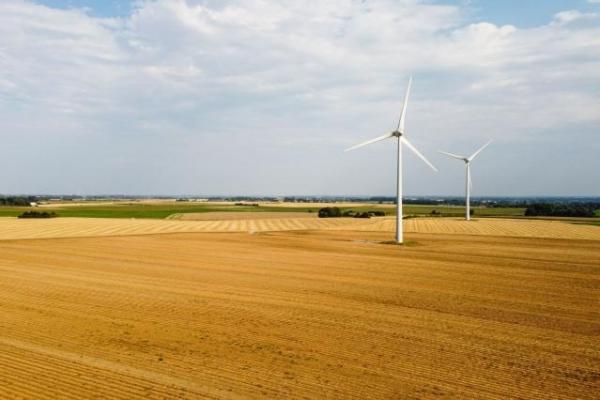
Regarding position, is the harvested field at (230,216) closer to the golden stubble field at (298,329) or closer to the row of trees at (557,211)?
the row of trees at (557,211)

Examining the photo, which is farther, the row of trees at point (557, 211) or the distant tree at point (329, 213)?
the distant tree at point (329, 213)

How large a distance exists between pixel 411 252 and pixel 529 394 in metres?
32.6

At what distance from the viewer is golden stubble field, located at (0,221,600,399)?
40.4 ft

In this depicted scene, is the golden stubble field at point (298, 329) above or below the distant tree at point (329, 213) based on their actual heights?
below

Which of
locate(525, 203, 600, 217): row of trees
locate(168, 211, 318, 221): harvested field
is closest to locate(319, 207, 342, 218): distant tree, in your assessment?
locate(168, 211, 318, 221): harvested field

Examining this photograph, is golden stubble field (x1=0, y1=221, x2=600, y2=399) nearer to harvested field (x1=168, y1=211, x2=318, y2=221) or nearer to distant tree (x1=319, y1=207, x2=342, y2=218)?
harvested field (x1=168, y1=211, x2=318, y2=221)

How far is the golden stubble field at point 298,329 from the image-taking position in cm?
1230

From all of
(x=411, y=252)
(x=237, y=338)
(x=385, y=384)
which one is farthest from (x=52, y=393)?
(x=411, y=252)

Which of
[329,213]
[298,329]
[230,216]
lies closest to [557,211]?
[329,213]

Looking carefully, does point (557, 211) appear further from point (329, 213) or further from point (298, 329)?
point (298, 329)

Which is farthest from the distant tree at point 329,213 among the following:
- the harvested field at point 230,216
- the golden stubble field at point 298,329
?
the golden stubble field at point 298,329

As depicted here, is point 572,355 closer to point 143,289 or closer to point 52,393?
point 52,393

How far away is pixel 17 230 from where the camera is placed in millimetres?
67938

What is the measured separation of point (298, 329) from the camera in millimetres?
17578
